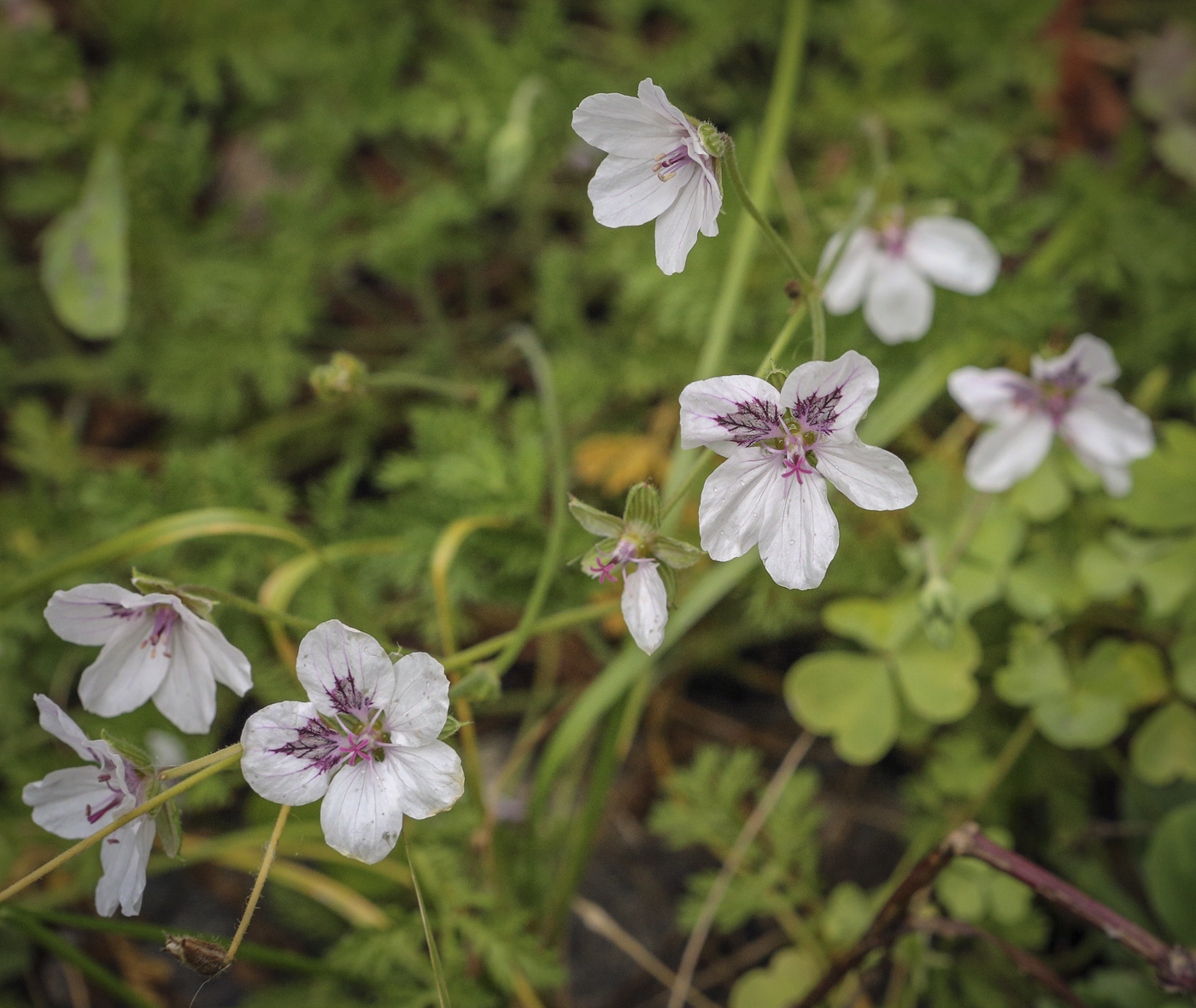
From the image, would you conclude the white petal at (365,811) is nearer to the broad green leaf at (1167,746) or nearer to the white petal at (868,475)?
the white petal at (868,475)

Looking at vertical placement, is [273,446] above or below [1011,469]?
below

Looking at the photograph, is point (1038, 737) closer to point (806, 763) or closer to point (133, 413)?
point (806, 763)

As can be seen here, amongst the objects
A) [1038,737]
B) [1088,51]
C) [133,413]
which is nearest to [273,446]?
[133,413]

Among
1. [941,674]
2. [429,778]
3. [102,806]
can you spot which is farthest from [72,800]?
[941,674]

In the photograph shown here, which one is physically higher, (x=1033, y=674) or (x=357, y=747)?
(x=357, y=747)

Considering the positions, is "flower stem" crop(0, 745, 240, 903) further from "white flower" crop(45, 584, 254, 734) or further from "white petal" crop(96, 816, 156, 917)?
"white flower" crop(45, 584, 254, 734)

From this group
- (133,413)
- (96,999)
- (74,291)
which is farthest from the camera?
(133,413)

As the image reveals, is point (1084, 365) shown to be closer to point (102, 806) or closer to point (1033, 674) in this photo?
point (1033, 674)
